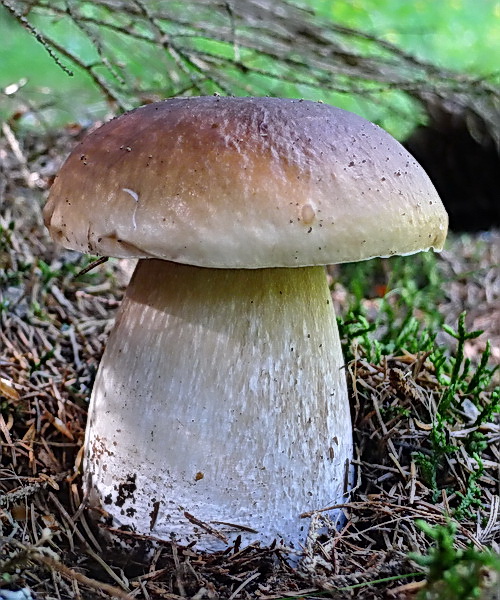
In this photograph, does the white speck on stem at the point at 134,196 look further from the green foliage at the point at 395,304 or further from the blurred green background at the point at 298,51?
the blurred green background at the point at 298,51

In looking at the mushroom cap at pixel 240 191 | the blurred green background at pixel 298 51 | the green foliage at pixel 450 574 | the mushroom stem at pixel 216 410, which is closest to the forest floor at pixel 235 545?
the green foliage at pixel 450 574

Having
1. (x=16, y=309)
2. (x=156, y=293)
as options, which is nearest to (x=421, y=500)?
(x=156, y=293)

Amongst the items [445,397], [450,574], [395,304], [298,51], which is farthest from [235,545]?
[298,51]

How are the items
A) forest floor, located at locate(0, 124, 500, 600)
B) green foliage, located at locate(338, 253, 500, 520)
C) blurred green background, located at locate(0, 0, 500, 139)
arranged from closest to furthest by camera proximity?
forest floor, located at locate(0, 124, 500, 600), green foliage, located at locate(338, 253, 500, 520), blurred green background, located at locate(0, 0, 500, 139)

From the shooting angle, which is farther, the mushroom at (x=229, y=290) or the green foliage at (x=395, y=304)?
the green foliage at (x=395, y=304)

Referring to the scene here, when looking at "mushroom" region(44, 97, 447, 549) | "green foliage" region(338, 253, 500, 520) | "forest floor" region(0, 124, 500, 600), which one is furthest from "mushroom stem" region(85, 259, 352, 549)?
"green foliage" region(338, 253, 500, 520)

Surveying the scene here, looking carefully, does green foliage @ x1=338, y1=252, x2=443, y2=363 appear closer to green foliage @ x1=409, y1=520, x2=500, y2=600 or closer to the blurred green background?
the blurred green background
